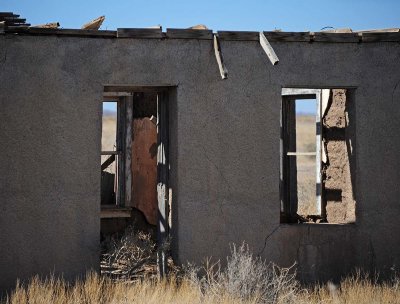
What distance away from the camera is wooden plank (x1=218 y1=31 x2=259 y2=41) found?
8.31m

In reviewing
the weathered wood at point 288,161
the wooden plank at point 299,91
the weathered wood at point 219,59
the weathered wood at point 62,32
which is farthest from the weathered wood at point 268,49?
the weathered wood at point 288,161

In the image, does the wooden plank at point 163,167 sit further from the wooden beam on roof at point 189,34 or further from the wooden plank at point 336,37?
the wooden plank at point 336,37

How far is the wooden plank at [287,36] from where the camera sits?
8.41m

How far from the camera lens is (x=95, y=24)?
8234 millimetres

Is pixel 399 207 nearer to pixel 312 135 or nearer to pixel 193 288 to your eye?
pixel 193 288

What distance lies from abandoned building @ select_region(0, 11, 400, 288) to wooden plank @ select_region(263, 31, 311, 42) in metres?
0.01

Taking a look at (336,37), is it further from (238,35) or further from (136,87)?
(136,87)

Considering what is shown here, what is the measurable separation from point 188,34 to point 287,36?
116 centimetres

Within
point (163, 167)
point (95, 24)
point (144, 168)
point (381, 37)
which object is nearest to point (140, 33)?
point (95, 24)

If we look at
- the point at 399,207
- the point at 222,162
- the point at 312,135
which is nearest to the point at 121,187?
the point at 222,162

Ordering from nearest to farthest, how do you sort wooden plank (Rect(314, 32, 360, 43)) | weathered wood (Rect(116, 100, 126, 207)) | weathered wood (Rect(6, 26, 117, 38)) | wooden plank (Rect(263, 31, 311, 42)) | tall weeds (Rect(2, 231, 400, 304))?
tall weeds (Rect(2, 231, 400, 304)) → weathered wood (Rect(6, 26, 117, 38)) → wooden plank (Rect(263, 31, 311, 42)) → wooden plank (Rect(314, 32, 360, 43)) → weathered wood (Rect(116, 100, 126, 207))

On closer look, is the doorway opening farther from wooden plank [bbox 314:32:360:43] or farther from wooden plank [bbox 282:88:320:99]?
wooden plank [bbox 314:32:360:43]

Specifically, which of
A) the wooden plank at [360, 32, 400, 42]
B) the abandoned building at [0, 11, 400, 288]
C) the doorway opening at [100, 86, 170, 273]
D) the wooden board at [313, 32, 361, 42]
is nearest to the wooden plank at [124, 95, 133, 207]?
the doorway opening at [100, 86, 170, 273]

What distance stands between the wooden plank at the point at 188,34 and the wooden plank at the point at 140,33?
110mm
